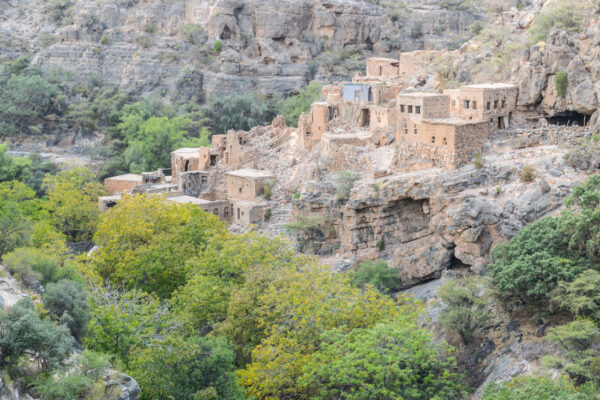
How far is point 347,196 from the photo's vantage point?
157 feet

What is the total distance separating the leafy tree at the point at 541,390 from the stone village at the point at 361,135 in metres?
18.2

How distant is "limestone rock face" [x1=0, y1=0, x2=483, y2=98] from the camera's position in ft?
310

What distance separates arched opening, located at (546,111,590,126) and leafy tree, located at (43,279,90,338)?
31310mm

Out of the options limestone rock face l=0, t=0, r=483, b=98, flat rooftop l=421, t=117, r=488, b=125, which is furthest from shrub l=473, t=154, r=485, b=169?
limestone rock face l=0, t=0, r=483, b=98

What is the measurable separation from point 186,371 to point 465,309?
1376 cm

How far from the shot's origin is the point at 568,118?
160ft

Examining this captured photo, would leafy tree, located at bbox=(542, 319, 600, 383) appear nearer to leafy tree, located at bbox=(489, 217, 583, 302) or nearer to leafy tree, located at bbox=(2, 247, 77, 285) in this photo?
leafy tree, located at bbox=(489, 217, 583, 302)

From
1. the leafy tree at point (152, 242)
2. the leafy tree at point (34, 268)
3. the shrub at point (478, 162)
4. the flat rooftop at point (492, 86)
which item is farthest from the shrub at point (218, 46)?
the leafy tree at point (34, 268)

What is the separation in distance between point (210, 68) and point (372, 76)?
1475 inches

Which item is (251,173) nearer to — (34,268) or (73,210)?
(73,210)

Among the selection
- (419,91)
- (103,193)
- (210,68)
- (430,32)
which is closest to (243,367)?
(419,91)

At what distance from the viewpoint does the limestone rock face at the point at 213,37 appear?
310 ft

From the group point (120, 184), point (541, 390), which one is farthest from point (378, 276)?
point (120, 184)

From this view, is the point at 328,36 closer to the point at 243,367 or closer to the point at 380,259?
the point at 380,259
